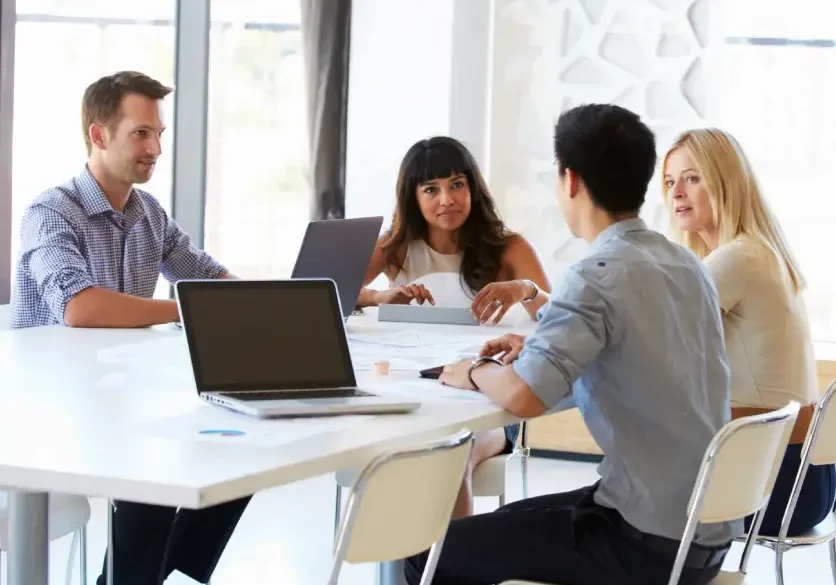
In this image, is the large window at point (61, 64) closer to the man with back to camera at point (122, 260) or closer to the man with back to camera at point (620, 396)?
the man with back to camera at point (122, 260)

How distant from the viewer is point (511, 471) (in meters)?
4.90

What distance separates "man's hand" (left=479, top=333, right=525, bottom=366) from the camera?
230 centimetres

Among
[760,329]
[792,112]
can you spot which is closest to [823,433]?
[760,329]

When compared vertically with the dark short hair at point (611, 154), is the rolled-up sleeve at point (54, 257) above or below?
below

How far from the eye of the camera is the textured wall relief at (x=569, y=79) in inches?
197

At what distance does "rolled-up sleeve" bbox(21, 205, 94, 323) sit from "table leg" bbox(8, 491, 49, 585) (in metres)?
1.15

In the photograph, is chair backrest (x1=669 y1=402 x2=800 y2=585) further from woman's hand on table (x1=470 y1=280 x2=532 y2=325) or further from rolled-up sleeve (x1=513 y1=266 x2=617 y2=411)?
woman's hand on table (x1=470 y1=280 x2=532 y2=325)

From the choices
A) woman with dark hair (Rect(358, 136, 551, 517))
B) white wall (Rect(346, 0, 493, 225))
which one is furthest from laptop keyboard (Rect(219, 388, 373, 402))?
white wall (Rect(346, 0, 493, 225))

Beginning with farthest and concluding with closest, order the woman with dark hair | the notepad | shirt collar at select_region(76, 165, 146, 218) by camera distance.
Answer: the woman with dark hair < the notepad < shirt collar at select_region(76, 165, 146, 218)

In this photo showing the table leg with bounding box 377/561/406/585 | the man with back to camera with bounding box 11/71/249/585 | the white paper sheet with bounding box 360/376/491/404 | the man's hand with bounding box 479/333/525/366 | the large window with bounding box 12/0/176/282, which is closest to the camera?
the white paper sheet with bounding box 360/376/491/404

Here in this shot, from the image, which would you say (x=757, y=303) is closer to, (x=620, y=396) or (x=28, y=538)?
(x=620, y=396)

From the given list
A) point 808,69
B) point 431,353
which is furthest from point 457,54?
point 431,353

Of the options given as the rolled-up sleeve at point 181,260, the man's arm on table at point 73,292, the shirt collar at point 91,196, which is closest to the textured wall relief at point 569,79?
the rolled-up sleeve at point 181,260

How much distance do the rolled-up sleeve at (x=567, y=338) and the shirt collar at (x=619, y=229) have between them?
0.13 m
